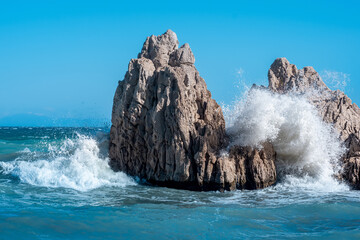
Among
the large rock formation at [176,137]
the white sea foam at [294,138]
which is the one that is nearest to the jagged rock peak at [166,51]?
the large rock formation at [176,137]

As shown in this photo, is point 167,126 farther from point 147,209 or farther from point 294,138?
point 294,138

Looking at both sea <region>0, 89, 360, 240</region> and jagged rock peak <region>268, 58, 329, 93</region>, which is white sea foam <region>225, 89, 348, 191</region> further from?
jagged rock peak <region>268, 58, 329, 93</region>

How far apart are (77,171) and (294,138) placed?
7.89m

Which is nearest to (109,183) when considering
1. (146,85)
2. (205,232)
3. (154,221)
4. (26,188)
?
(26,188)

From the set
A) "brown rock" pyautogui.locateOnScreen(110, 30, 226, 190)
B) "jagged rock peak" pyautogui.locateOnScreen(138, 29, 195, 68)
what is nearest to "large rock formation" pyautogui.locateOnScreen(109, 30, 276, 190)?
"brown rock" pyautogui.locateOnScreen(110, 30, 226, 190)

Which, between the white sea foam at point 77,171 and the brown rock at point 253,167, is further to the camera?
the white sea foam at point 77,171

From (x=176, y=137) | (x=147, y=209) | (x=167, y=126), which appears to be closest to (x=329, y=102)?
(x=176, y=137)

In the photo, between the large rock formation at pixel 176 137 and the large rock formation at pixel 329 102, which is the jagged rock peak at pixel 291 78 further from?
the large rock formation at pixel 176 137

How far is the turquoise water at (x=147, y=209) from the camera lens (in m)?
7.55

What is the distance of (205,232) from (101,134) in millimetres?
8592

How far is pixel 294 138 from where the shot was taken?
12.3 m

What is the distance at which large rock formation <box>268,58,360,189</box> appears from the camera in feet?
39.8

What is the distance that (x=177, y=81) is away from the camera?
40.1 ft

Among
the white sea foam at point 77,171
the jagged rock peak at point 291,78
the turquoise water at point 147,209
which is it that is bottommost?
the turquoise water at point 147,209
